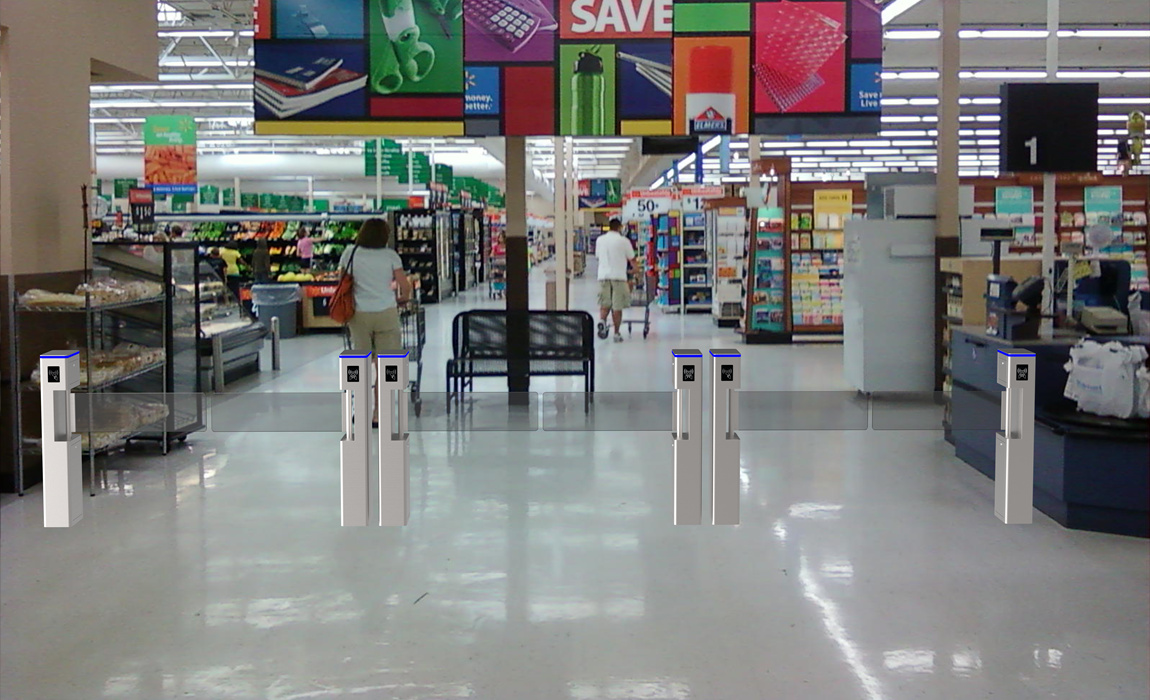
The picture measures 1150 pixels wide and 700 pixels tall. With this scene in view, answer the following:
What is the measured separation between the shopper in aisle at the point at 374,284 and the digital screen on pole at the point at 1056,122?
117cm

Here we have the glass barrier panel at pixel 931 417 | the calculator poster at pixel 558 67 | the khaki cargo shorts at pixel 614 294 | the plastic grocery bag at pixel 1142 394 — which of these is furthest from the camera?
the khaki cargo shorts at pixel 614 294

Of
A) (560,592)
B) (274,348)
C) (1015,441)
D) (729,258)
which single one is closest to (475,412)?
(1015,441)

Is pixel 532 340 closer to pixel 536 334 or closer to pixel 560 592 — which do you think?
pixel 536 334

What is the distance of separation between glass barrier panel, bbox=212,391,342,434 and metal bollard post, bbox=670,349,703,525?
376 mm

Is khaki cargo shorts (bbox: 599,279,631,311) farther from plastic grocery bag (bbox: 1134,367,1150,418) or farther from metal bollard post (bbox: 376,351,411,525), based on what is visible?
metal bollard post (bbox: 376,351,411,525)

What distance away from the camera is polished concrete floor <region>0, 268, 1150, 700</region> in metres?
4.02

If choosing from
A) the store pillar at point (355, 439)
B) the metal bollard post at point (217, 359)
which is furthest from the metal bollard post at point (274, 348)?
the store pillar at point (355, 439)

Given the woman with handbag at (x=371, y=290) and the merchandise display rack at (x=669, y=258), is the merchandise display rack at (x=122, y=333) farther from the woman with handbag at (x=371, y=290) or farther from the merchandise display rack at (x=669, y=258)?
the merchandise display rack at (x=669, y=258)

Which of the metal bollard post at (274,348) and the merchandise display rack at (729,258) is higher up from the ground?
the merchandise display rack at (729,258)

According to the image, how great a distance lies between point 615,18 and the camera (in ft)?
24.3

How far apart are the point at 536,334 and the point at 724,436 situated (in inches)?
109

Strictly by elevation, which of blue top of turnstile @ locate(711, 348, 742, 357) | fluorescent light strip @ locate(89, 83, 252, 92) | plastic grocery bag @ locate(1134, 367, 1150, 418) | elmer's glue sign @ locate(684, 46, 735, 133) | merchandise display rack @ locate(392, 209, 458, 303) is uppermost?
fluorescent light strip @ locate(89, 83, 252, 92)

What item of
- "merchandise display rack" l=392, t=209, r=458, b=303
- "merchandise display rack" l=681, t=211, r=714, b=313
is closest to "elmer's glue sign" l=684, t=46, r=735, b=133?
"merchandise display rack" l=681, t=211, r=714, b=313

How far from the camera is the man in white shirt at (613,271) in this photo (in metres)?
15.4
